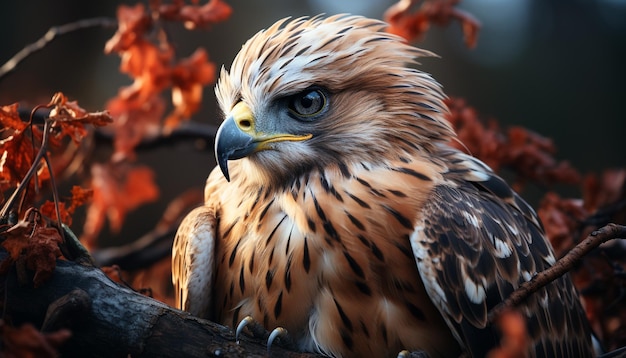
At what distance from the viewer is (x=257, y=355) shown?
2.26 meters

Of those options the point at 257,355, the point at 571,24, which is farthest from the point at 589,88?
the point at 257,355

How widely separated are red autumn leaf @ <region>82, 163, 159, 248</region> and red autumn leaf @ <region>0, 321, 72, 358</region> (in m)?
2.23

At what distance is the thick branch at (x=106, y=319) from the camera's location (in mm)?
2115

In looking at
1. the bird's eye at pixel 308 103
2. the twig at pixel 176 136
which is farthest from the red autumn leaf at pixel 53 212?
the twig at pixel 176 136

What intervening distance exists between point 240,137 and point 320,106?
402 millimetres

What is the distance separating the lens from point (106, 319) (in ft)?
7.07

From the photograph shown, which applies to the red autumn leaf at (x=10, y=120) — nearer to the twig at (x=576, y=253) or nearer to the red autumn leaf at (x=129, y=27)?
the red autumn leaf at (x=129, y=27)

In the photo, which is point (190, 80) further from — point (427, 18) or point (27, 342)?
point (27, 342)

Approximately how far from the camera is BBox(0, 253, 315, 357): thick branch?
2.12 meters

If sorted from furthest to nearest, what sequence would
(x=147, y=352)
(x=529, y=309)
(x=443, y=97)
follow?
(x=443, y=97) → (x=529, y=309) → (x=147, y=352)

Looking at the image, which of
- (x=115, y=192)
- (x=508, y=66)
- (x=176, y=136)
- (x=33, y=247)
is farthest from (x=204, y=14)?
(x=508, y=66)

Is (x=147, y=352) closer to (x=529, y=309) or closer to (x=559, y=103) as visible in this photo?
(x=529, y=309)

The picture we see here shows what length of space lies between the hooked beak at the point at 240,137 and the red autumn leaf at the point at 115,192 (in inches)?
52.0

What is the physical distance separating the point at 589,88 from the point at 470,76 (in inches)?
69.6
